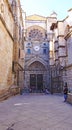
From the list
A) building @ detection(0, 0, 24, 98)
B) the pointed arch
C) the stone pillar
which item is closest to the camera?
building @ detection(0, 0, 24, 98)

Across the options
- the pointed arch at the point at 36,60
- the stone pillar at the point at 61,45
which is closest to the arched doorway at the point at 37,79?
the pointed arch at the point at 36,60

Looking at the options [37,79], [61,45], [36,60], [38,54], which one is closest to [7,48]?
[61,45]

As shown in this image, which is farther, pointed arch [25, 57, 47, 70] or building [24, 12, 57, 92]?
pointed arch [25, 57, 47, 70]

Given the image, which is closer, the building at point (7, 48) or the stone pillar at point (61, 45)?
the building at point (7, 48)

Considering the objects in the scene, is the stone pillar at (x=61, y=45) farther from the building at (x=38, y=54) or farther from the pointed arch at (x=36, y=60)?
the pointed arch at (x=36, y=60)

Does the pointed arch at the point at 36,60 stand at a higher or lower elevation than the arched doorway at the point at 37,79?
higher

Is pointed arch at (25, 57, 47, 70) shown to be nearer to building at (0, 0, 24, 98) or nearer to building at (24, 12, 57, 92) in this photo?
building at (24, 12, 57, 92)

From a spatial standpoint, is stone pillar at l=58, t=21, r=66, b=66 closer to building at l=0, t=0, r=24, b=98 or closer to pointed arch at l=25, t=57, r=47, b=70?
building at l=0, t=0, r=24, b=98

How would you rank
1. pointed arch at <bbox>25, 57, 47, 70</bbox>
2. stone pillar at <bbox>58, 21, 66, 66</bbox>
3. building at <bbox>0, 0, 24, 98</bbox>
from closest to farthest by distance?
building at <bbox>0, 0, 24, 98</bbox> → stone pillar at <bbox>58, 21, 66, 66</bbox> → pointed arch at <bbox>25, 57, 47, 70</bbox>

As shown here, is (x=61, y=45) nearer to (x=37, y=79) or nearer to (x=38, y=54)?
(x=38, y=54)

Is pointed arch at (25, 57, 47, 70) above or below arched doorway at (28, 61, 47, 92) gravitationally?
above

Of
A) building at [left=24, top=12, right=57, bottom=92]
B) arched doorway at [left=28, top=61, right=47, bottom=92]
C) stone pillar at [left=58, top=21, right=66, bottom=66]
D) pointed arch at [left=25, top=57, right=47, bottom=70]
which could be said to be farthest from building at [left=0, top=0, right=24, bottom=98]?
arched doorway at [left=28, top=61, right=47, bottom=92]

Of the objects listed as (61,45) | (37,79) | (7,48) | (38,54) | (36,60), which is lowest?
(37,79)

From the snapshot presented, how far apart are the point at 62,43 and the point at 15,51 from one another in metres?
8.82
